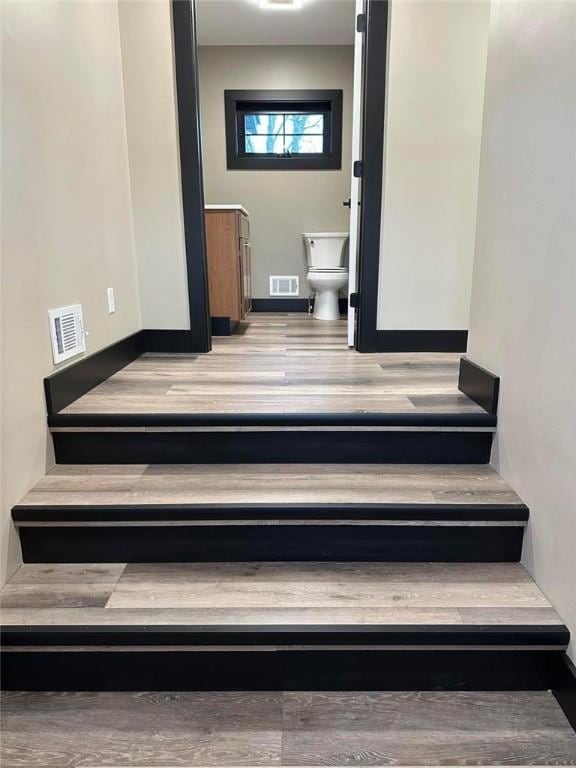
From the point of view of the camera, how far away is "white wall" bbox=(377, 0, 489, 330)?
2.44 meters

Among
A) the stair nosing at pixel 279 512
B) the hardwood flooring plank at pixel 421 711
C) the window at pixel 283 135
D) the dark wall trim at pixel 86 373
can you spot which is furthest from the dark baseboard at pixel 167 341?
the window at pixel 283 135

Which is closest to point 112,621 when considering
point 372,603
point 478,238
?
point 372,603

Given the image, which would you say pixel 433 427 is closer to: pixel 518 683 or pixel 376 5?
pixel 518 683

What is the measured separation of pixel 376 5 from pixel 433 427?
2.15 metres

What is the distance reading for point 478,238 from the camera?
1.75m

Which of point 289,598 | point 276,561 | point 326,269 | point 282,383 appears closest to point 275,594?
point 289,598

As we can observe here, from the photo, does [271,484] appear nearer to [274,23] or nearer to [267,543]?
[267,543]

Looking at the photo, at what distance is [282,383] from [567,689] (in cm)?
138

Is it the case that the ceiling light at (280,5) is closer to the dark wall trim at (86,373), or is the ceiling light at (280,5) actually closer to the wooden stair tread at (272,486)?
the dark wall trim at (86,373)

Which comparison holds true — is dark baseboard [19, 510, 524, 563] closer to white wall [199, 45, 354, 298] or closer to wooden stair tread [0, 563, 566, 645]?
wooden stair tread [0, 563, 566, 645]

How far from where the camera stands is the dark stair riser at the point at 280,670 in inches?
47.1

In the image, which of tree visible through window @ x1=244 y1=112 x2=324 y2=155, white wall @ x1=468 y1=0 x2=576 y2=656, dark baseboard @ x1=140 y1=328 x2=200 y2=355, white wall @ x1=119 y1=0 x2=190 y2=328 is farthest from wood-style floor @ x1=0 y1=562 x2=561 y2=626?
tree visible through window @ x1=244 y1=112 x2=324 y2=155

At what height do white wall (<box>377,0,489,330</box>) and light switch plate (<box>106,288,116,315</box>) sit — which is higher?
white wall (<box>377,0,489,330</box>)

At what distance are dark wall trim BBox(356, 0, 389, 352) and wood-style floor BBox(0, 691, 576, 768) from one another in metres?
1.92
